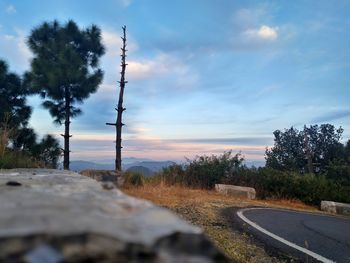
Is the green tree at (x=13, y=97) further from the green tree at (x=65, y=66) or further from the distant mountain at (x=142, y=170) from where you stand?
the distant mountain at (x=142, y=170)

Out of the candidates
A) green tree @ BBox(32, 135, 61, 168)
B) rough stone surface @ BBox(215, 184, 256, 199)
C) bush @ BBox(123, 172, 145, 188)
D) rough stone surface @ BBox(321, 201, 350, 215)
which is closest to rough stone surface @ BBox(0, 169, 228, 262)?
bush @ BBox(123, 172, 145, 188)

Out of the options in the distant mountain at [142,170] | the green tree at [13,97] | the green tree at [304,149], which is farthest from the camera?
the green tree at [304,149]

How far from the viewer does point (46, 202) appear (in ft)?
4.29

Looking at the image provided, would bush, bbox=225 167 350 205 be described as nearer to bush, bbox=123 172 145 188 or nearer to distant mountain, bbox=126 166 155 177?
distant mountain, bbox=126 166 155 177

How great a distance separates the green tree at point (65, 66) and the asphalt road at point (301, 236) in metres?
14.5

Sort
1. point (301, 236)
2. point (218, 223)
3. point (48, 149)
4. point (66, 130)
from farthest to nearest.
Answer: point (66, 130)
point (48, 149)
point (218, 223)
point (301, 236)

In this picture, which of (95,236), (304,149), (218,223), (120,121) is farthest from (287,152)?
(95,236)

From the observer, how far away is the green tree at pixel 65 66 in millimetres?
21969

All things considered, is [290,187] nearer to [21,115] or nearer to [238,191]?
[238,191]

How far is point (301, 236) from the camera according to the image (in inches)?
303

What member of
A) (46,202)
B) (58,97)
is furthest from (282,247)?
(58,97)

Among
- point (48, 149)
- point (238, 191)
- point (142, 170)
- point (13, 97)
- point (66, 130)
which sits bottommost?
→ point (238, 191)

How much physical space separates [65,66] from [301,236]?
706 inches

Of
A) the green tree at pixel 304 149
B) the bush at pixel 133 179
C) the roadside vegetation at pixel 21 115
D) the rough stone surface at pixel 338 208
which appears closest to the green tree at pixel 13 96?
the roadside vegetation at pixel 21 115
